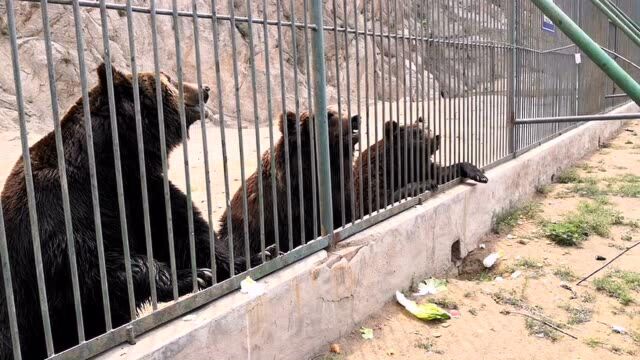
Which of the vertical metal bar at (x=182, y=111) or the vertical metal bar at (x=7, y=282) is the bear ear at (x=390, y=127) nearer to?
the vertical metal bar at (x=182, y=111)

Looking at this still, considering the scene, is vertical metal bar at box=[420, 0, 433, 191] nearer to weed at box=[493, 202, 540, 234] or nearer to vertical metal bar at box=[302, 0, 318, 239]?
weed at box=[493, 202, 540, 234]

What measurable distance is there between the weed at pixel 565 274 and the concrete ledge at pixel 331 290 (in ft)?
2.74

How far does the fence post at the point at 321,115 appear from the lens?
371 centimetres

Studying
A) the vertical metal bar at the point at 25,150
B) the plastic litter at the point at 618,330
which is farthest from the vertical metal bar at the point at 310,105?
the plastic litter at the point at 618,330

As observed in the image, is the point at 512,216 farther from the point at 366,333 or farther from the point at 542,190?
the point at 366,333

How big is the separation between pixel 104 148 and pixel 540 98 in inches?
277

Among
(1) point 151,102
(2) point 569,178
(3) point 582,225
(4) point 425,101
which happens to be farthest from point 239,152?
(2) point 569,178

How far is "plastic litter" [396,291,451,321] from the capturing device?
4.11 meters

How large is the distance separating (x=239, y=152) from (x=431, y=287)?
1.97m

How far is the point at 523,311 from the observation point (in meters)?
4.30

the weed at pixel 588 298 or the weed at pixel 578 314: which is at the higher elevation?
the weed at pixel 588 298

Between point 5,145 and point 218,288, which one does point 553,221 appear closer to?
point 218,288

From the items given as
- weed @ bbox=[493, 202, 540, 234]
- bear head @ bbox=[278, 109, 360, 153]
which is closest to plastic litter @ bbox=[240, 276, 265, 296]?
bear head @ bbox=[278, 109, 360, 153]

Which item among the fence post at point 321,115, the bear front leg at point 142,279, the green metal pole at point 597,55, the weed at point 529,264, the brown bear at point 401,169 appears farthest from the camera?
the weed at point 529,264
